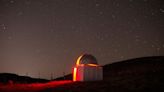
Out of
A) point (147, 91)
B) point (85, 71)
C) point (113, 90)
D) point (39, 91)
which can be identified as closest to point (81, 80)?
point (85, 71)

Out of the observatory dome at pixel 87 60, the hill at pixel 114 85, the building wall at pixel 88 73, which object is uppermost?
the observatory dome at pixel 87 60

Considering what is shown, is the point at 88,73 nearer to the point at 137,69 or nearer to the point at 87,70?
the point at 87,70

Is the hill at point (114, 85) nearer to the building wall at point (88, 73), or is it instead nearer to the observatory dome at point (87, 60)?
the building wall at point (88, 73)

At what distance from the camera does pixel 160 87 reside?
20.9m

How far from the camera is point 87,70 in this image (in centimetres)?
3459

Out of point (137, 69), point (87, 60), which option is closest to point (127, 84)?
point (87, 60)

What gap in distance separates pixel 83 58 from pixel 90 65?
170 cm

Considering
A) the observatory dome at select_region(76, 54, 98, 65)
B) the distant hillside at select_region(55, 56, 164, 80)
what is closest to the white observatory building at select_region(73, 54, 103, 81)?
the observatory dome at select_region(76, 54, 98, 65)

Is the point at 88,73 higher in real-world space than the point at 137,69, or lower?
lower

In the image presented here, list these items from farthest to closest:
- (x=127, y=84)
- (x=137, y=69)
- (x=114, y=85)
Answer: (x=137, y=69) < (x=114, y=85) < (x=127, y=84)

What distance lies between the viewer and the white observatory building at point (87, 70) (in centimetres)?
3453

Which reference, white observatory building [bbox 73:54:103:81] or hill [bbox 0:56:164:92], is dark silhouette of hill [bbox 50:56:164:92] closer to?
hill [bbox 0:56:164:92]

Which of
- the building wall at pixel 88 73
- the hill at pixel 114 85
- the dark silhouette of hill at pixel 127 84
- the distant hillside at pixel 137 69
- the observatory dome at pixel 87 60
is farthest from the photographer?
the distant hillside at pixel 137 69

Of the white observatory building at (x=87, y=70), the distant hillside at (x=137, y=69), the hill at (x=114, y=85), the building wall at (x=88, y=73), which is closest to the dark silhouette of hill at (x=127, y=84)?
the hill at (x=114, y=85)
